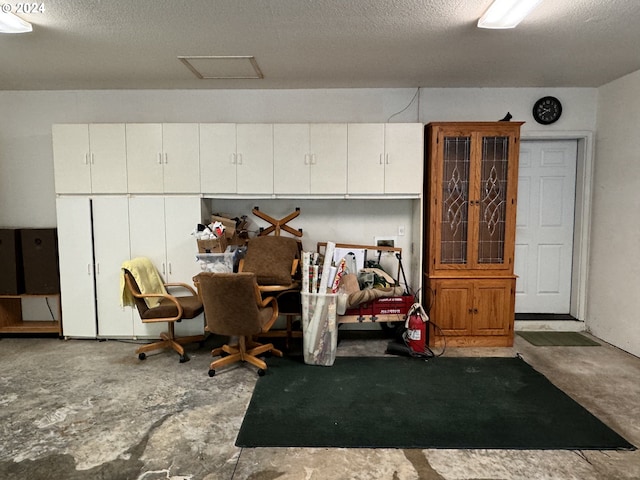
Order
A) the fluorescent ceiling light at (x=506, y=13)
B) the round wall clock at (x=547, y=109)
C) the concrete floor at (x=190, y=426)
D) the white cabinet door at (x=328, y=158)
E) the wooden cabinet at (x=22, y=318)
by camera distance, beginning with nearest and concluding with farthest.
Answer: the concrete floor at (x=190, y=426)
the fluorescent ceiling light at (x=506, y=13)
the white cabinet door at (x=328, y=158)
the wooden cabinet at (x=22, y=318)
the round wall clock at (x=547, y=109)

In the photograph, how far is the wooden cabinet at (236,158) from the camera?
4215 millimetres

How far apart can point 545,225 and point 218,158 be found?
394 cm

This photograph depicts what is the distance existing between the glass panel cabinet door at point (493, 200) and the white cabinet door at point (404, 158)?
0.66 meters

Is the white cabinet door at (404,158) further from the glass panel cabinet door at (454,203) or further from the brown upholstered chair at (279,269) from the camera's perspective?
the brown upholstered chair at (279,269)

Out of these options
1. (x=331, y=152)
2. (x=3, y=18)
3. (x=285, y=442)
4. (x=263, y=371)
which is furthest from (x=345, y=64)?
A: (x=285, y=442)

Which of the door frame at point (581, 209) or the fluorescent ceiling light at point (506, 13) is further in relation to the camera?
the door frame at point (581, 209)

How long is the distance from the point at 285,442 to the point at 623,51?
165 inches

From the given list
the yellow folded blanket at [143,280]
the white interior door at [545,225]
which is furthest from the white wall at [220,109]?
the yellow folded blanket at [143,280]

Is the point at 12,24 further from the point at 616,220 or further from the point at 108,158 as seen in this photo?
the point at 616,220

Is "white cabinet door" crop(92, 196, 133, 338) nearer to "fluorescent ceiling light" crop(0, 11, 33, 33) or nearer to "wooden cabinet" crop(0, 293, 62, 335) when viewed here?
"wooden cabinet" crop(0, 293, 62, 335)

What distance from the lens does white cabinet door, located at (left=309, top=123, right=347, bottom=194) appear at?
4.20 metres

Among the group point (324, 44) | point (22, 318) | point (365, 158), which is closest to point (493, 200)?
point (365, 158)

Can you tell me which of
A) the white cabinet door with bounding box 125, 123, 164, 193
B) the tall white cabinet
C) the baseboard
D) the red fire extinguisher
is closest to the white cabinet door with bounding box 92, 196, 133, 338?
the tall white cabinet

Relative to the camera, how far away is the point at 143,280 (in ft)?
13.1
